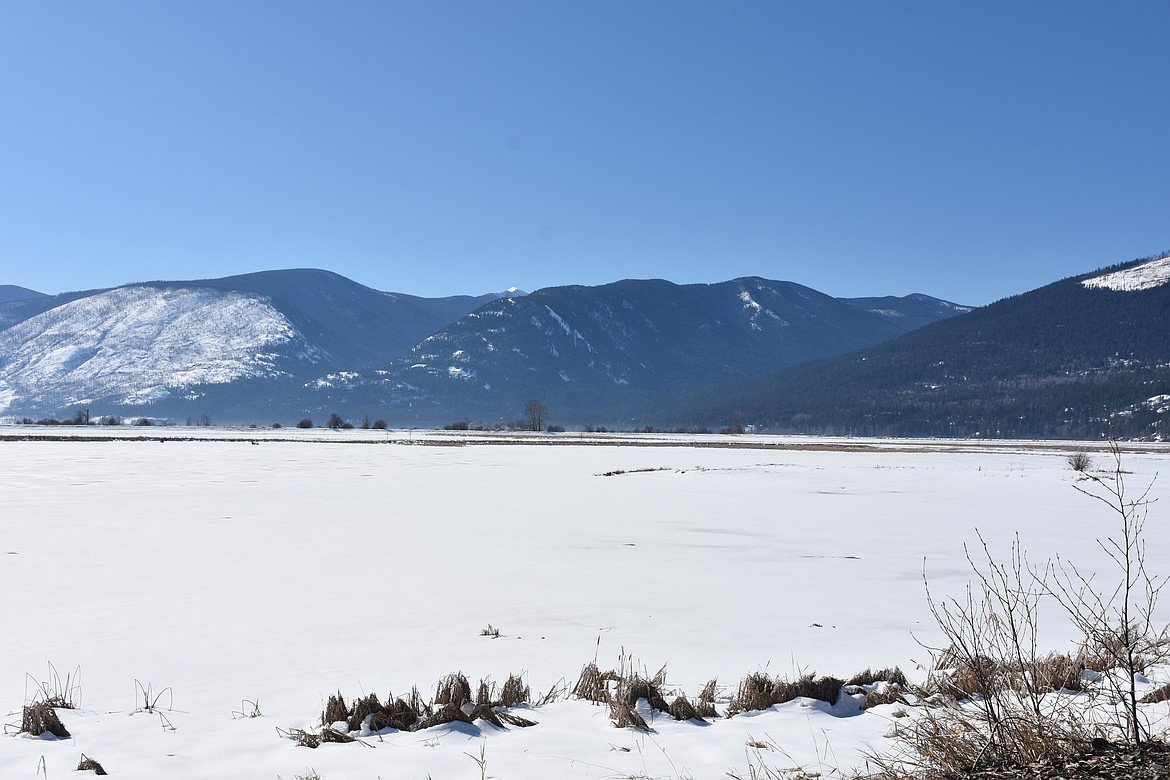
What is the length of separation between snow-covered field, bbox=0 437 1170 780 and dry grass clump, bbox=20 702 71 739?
3.5 inches

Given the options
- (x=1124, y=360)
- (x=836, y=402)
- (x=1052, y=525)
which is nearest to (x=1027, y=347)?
(x=1124, y=360)

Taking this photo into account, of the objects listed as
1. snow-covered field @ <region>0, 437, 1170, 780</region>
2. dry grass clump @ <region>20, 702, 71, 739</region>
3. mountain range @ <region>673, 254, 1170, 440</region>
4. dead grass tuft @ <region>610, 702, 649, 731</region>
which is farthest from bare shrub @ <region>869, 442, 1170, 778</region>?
mountain range @ <region>673, 254, 1170, 440</region>

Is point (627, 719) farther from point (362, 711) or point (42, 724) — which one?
point (42, 724)

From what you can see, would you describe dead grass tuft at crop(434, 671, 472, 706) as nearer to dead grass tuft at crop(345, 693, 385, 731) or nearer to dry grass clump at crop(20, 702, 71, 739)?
dead grass tuft at crop(345, 693, 385, 731)

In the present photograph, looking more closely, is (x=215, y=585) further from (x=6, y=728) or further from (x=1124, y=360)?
(x=1124, y=360)

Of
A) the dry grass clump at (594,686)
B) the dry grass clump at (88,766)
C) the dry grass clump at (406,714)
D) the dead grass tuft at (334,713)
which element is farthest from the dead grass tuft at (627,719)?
the dry grass clump at (88,766)

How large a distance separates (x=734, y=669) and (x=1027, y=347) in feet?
714

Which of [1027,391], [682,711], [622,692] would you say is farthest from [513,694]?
[1027,391]

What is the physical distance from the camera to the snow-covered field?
4953 mm

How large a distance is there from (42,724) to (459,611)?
16.2 feet

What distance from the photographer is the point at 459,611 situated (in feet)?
31.2

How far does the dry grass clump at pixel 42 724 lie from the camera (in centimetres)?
505

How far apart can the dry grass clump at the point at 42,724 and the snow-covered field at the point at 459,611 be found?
0.09 m

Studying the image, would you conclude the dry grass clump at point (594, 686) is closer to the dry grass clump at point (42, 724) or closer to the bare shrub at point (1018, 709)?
the bare shrub at point (1018, 709)
